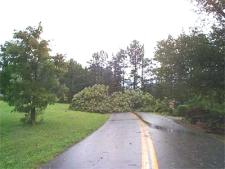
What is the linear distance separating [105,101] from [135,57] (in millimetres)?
46793

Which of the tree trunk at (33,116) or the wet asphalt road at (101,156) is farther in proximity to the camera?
the tree trunk at (33,116)

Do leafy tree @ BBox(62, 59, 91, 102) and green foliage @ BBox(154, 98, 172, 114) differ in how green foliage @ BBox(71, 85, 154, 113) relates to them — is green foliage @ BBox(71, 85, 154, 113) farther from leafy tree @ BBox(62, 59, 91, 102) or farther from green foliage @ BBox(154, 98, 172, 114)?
leafy tree @ BBox(62, 59, 91, 102)

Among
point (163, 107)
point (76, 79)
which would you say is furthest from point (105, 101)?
point (76, 79)

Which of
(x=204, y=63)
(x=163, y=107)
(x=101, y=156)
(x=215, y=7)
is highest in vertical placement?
(x=215, y=7)

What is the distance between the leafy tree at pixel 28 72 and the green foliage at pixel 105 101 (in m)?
23.7

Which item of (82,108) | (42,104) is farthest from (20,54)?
(82,108)

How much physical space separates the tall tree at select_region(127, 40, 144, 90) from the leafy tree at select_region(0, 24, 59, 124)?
69.8 m

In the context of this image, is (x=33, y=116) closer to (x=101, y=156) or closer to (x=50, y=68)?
(x=50, y=68)

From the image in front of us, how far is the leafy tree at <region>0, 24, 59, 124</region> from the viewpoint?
76.8 ft

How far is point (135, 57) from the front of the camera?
9588 centimetres

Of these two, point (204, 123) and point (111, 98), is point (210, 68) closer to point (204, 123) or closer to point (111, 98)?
point (204, 123)

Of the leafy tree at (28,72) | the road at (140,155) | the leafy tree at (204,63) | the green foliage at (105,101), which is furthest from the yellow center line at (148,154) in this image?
the green foliage at (105,101)

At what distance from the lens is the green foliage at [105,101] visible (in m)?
48.9

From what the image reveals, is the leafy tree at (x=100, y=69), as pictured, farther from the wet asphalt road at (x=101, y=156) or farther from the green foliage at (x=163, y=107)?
the wet asphalt road at (x=101, y=156)
